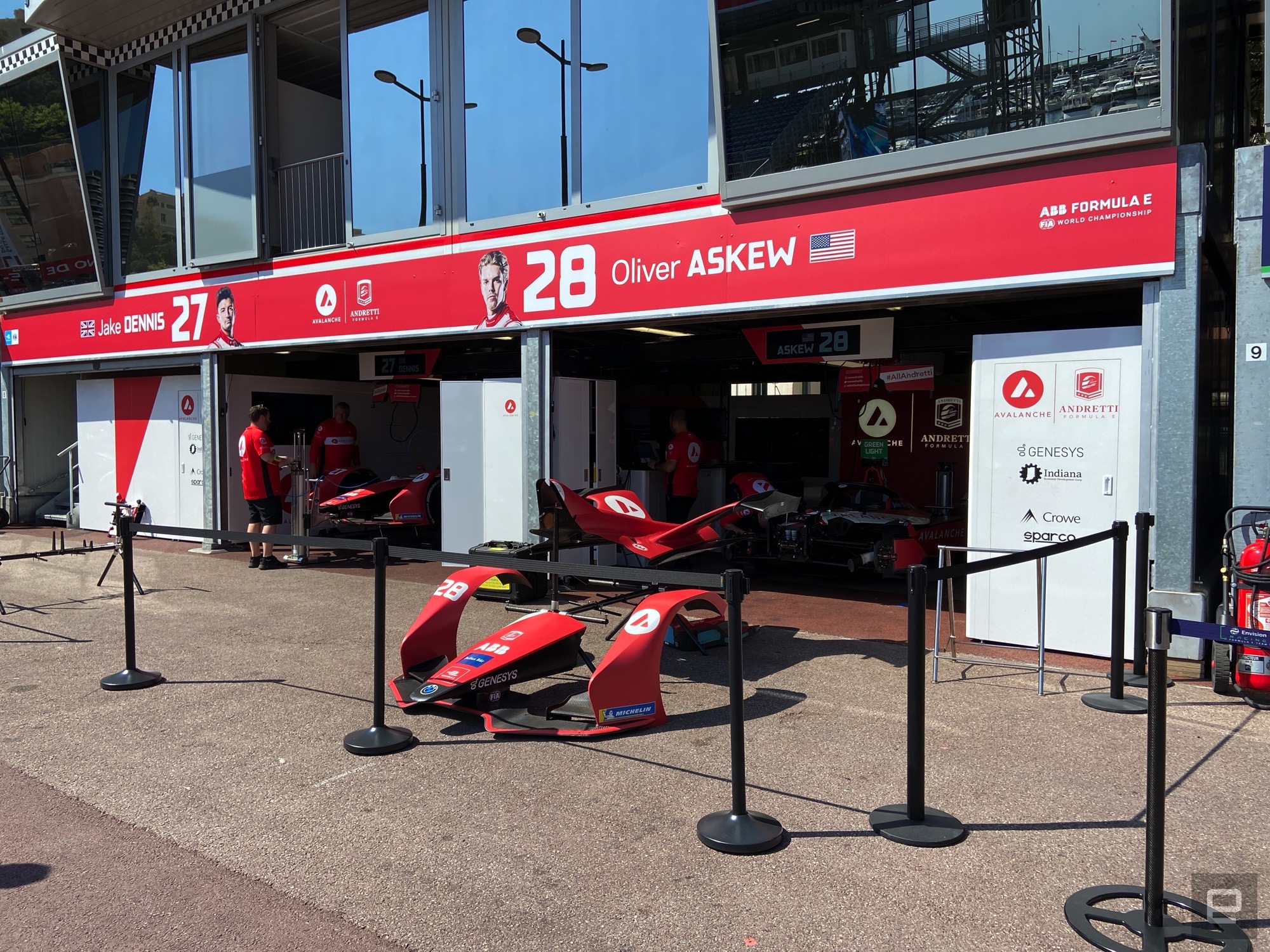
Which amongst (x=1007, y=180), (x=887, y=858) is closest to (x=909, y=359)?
(x=1007, y=180)

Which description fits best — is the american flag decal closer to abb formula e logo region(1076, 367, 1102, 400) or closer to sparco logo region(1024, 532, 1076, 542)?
abb formula e logo region(1076, 367, 1102, 400)

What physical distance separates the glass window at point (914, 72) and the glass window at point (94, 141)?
10867 mm

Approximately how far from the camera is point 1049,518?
256 inches

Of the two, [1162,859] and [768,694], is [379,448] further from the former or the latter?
[1162,859]

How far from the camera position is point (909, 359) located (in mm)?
11641

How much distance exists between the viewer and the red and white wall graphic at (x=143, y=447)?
1333 cm

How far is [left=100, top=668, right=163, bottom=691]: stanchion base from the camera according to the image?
18.7ft

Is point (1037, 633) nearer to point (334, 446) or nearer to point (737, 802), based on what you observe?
point (737, 802)

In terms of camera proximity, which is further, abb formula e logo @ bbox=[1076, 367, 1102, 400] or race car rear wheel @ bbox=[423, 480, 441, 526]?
race car rear wheel @ bbox=[423, 480, 441, 526]

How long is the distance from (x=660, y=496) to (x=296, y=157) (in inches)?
272

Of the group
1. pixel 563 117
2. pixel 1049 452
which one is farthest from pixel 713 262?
pixel 1049 452

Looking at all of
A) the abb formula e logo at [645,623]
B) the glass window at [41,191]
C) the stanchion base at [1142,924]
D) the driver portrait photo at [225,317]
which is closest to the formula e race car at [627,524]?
the abb formula e logo at [645,623]

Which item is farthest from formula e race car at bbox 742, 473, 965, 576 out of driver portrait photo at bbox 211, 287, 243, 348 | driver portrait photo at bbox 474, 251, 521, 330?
driver portrait photo at bbox 211, 287, 243, 348

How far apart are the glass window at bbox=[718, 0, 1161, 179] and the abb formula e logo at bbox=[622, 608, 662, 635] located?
437 cm
